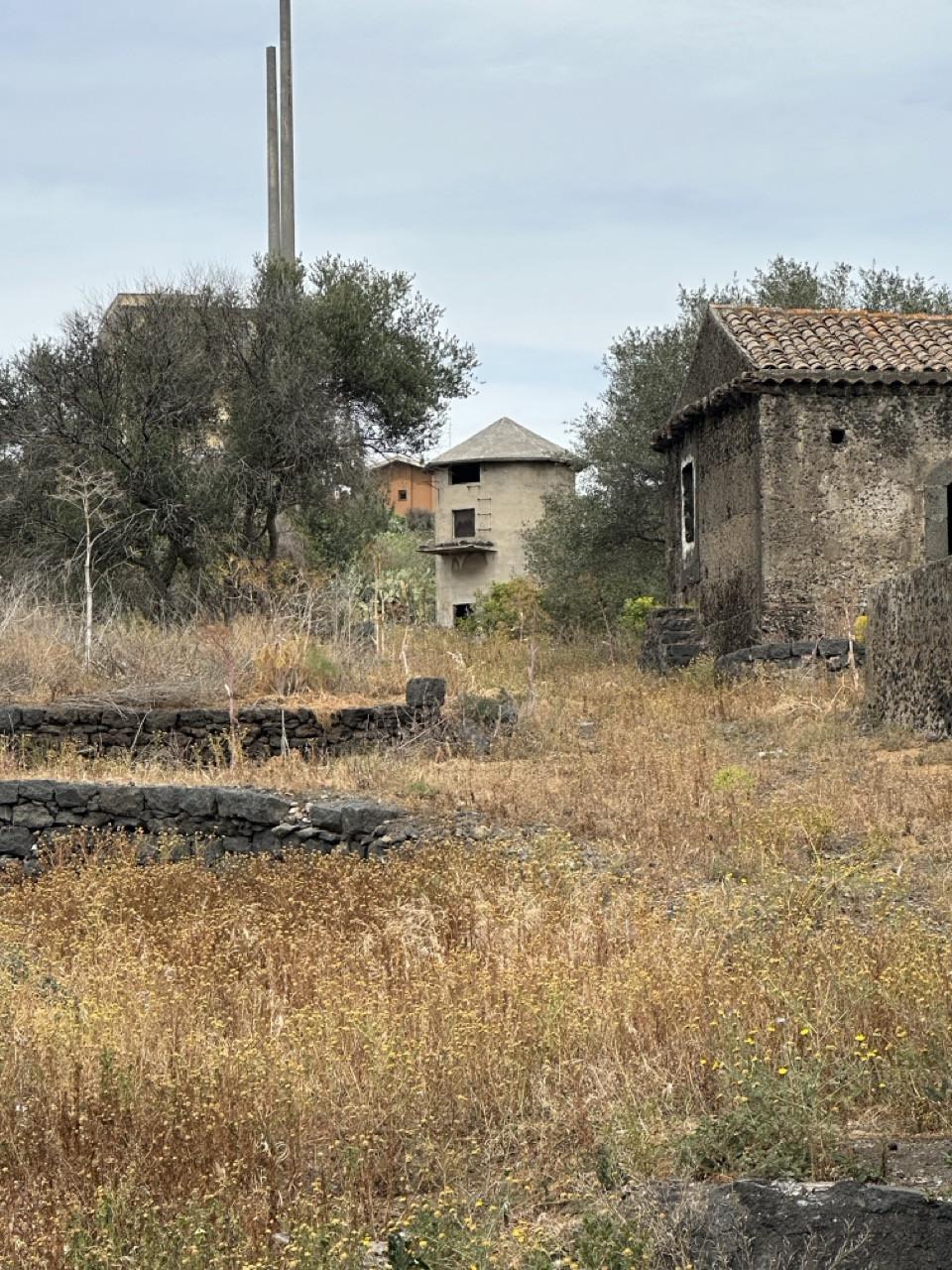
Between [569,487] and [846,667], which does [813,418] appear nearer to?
[846,667]

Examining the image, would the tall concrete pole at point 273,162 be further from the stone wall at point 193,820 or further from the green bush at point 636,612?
the stone wall at point 193,820

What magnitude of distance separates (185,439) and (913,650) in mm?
A: 12950

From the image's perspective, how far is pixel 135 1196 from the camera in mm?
4637

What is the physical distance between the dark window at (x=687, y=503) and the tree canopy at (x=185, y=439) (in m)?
5.16

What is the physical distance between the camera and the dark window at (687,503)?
24.3 metres

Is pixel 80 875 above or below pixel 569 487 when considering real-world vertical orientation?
below

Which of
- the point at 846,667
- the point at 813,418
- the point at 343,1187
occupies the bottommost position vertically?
the point at 343,1187

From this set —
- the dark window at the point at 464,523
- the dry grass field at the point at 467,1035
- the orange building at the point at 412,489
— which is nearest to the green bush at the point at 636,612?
the dry grass field at the point at 467,1035

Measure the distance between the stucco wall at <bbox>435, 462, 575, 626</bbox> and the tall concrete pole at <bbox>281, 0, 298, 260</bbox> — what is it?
16380 mm

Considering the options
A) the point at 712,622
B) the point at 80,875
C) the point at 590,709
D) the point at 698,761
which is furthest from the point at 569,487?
the point at 80,875

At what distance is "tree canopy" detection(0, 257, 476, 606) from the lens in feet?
76.3

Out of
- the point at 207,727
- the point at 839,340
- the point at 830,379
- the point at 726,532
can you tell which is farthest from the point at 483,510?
the point at 207,727

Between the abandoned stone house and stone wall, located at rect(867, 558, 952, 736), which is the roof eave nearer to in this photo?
the abandoned stone house

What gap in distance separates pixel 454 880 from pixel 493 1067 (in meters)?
3.82
